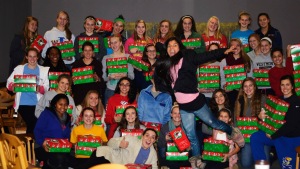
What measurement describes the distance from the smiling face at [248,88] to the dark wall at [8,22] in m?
4.30

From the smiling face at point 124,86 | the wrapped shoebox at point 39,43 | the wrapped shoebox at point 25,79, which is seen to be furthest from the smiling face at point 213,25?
the wrapped shoebox at point 25,79

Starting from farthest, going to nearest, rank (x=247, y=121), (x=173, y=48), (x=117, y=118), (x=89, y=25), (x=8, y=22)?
(x=8, y=22)
(x=89, y=25)
(x=117, y=118)
(x=247, y=121)
(x=173, y=48)

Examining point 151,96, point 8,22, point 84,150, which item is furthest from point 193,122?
point 8,22

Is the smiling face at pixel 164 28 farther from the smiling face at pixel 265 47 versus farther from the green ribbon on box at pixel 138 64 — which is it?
the smiling face at pixel 265 47

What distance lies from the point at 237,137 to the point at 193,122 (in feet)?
2.12

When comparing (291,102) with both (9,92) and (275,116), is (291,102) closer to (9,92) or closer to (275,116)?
(275,116)

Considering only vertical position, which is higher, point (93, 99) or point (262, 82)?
point (262, 82)

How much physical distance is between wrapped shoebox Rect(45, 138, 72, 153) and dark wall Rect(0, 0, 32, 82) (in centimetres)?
326

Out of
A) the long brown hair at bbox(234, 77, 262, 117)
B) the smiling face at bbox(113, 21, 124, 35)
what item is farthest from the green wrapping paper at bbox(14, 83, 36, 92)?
the long brown hair at bbox(234, 77, 262, 117)

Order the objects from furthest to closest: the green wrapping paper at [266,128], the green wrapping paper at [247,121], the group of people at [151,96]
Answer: the green wrapping paper at [247,121], the green wrapping paper at [266,128], the group of people at [151,96]

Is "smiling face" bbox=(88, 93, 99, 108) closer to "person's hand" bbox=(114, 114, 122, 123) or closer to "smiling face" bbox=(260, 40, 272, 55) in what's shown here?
"person's hand" bbox=(114, 114, 122, 123)

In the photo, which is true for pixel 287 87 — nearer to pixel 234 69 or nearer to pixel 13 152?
pixel 234 69

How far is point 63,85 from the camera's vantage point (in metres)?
9.66

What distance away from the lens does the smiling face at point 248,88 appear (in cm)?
956
